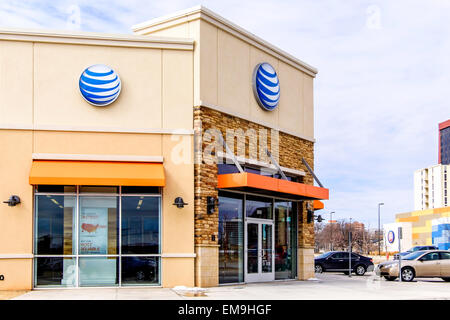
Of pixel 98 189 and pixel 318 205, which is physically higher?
pixel 98 189

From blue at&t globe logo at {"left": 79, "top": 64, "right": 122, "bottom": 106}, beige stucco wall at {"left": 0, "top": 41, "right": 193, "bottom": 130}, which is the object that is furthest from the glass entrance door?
blue at&t globe logo at {"left": 79, "top": 64, "right": 122, "bottom": 106}

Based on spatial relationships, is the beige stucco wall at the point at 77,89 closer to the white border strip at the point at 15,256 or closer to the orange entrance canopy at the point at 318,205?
the white border strip at the point at 15,256

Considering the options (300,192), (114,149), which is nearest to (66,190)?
(114,149)

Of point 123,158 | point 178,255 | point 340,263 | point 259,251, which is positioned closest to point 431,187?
point 340,263

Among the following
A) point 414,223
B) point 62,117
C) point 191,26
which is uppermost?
point 191,26

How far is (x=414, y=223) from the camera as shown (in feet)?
345

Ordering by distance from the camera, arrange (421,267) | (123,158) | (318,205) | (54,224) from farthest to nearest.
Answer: (421,267)
(318,205)
(123,158)
(54,224)

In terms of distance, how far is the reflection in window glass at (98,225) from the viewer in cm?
1814

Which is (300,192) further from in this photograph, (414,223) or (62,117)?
(414,223)

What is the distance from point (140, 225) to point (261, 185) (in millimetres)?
4037

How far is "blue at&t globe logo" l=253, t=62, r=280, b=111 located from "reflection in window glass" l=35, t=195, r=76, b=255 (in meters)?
7.69

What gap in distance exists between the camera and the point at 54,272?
17844 mm

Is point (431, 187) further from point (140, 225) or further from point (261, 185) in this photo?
point (140, 225)

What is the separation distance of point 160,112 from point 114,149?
1.86m
